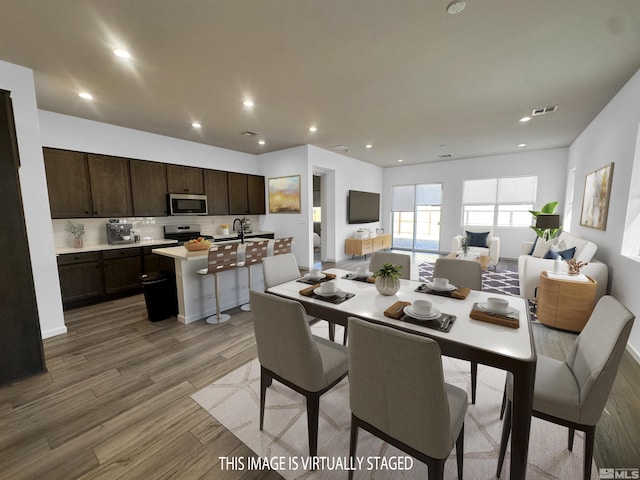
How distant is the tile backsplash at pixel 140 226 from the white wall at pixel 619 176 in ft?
20.4

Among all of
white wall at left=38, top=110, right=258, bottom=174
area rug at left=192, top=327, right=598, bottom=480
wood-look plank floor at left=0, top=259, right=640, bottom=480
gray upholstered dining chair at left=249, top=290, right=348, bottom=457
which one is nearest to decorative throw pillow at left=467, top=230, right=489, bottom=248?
wood-look plank floor at left=0, top=259, right=640, bottom=480

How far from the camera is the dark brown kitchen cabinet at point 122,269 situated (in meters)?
3.93

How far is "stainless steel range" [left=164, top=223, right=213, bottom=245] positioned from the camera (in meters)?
4.89

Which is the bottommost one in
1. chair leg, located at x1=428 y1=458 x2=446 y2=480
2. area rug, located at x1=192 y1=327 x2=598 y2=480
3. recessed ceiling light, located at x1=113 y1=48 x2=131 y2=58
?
area rug, located at x1=192 y1=327 x2=598 y2=480

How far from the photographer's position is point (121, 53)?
229 centimetres

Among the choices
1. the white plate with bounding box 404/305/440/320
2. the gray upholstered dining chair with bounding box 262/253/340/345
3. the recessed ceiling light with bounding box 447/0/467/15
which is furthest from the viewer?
the gray upholstered dining chair with bounding box 262/253/340/345

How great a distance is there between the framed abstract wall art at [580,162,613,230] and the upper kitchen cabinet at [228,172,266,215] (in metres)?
5.85

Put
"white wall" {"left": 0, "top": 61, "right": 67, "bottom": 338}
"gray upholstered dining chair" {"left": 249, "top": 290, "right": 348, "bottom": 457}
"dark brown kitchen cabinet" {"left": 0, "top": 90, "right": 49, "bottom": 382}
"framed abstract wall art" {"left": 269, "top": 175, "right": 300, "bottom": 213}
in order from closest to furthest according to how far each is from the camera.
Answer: "gray upholstered dining chair" {"left": 249, "top": 290, "right": 348, "bottom": 457} < "dark brown kitchen cabinet" {"left": 0, "top": 90, "right": 49, "bottom": 382} < "white wall" {"left": 0, "top": 61, "right": 67, "bottom": 338} < "framed abstract wall art" {"left": 269, "top": 175, "right": 300, "bottom": 213}

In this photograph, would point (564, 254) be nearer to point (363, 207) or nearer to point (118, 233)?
point (363, 207)

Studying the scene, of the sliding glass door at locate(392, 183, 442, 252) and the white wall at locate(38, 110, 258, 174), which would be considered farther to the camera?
the sliding glass door at locate(392, 183, 442, 252)

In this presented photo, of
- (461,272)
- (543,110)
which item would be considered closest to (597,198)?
(543,110)

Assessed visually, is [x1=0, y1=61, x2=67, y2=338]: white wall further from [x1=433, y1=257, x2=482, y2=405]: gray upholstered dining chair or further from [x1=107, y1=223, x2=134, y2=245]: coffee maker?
[x1=433, y1=257, x2=482, y2=405]: gray upholstered dining chair

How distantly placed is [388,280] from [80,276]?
14.0 ft

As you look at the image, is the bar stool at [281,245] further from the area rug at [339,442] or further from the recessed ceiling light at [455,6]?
the recessed ceiling light at [455,6]
